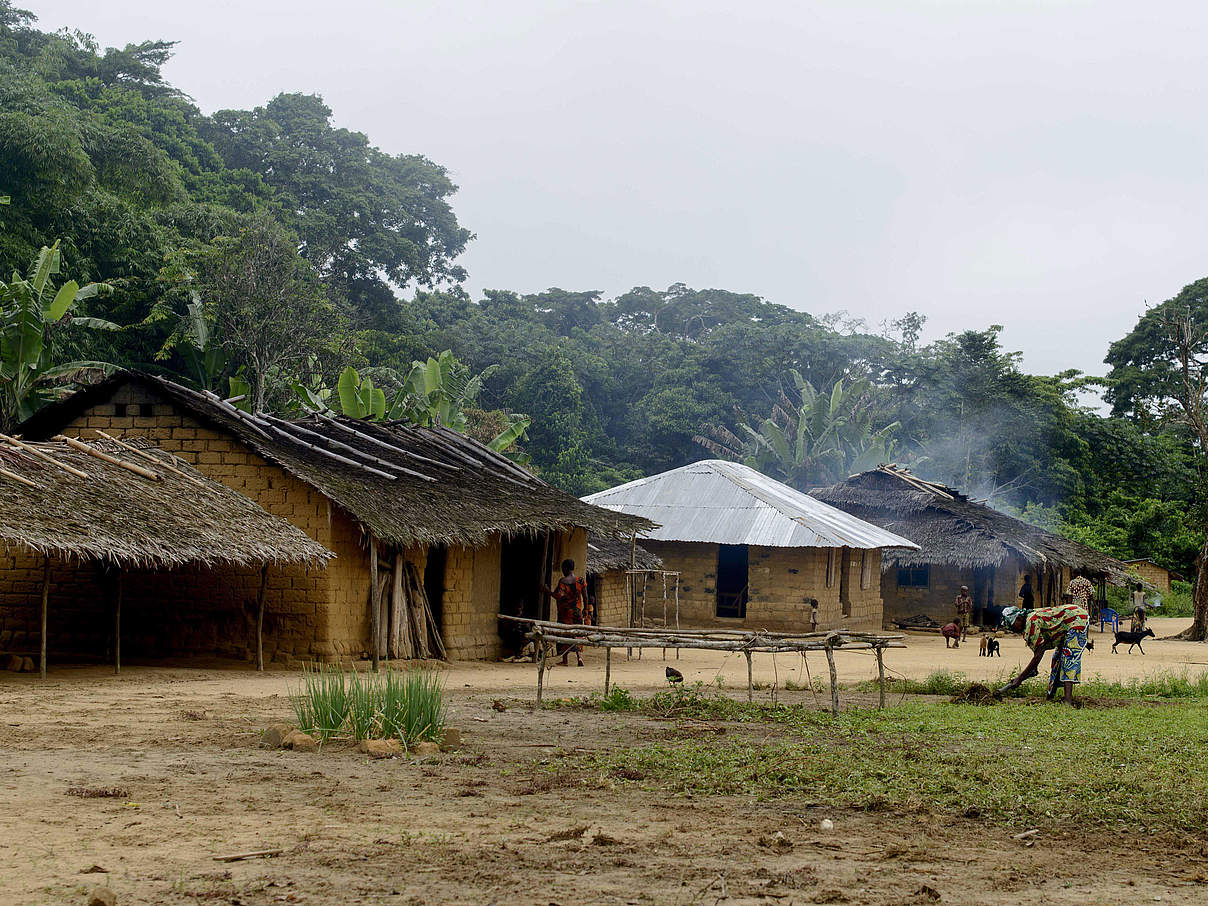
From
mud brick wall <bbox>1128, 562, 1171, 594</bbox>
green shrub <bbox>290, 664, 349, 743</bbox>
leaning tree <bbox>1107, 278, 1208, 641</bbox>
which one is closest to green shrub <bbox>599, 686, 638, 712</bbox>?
green shrub <bbox>290, 664, 349, 743</bbox>

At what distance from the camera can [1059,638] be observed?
1209 centimetres

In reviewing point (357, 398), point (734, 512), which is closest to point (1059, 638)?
point (357, 398)

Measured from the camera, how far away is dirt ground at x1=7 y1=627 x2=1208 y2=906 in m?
5.12

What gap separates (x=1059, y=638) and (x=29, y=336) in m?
16.4

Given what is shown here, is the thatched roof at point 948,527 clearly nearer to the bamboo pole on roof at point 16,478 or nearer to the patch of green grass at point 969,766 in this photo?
the patch of green grass at point 969,766

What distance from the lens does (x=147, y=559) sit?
12.6 meters

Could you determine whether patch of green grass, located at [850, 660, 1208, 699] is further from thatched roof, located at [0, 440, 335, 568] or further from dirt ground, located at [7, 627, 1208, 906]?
thatched roof, located at [0, 440, 335, 568]

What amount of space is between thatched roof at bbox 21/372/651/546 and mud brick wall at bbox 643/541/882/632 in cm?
714

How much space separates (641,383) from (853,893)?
154 ft

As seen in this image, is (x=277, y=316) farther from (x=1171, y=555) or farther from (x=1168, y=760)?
(x=1171, y=555)

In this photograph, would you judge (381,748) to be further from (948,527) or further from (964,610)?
(948,527)

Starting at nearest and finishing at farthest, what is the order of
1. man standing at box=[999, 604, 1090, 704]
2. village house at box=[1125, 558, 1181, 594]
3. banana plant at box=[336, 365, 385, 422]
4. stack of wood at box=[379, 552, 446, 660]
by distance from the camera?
man standing at box=[999, 604, 1090, 704] → stack of wood at box=[379, 552, 446, 660] → banana plant at box=[336, 365, 385, 422] → village house at box=[1125, 558, 1181, 594]

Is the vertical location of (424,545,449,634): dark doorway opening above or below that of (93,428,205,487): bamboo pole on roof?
below

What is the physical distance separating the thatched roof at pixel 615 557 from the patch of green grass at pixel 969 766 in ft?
35.5
